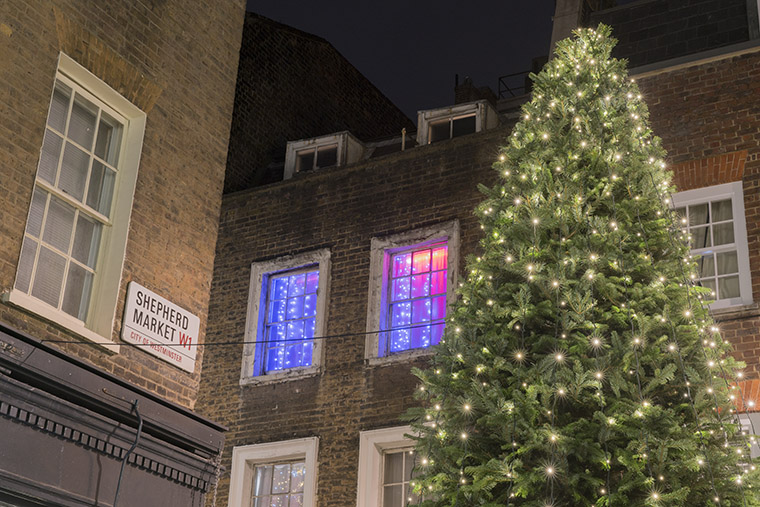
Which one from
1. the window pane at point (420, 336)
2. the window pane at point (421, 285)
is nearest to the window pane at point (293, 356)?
the window pane at point (420, 336)

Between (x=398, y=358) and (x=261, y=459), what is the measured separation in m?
2.39

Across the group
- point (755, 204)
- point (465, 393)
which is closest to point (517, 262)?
point (465, 393)

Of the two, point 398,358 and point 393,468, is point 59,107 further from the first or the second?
point 393,468

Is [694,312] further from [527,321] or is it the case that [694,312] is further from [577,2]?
[577,2]

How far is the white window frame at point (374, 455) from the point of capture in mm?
12242

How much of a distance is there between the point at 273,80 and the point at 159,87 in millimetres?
9368

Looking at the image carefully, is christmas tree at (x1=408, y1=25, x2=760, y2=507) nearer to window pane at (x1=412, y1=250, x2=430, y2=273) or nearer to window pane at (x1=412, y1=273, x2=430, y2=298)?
window pane at (x1=412, y1=273, x2=430, y2=298)

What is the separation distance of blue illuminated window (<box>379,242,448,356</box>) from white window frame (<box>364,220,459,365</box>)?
3.1 inches

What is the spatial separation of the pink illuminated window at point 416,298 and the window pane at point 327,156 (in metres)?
2.86

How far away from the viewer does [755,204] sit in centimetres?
1085

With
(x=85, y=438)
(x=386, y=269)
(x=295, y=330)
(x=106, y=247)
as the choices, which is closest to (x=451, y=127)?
(x=386, y=269)

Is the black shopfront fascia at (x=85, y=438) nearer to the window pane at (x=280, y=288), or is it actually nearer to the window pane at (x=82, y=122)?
the window pane at (x=82, y=122)

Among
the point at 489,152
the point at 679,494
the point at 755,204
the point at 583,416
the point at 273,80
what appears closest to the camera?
the point at 679,494

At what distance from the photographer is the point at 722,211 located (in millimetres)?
11125
